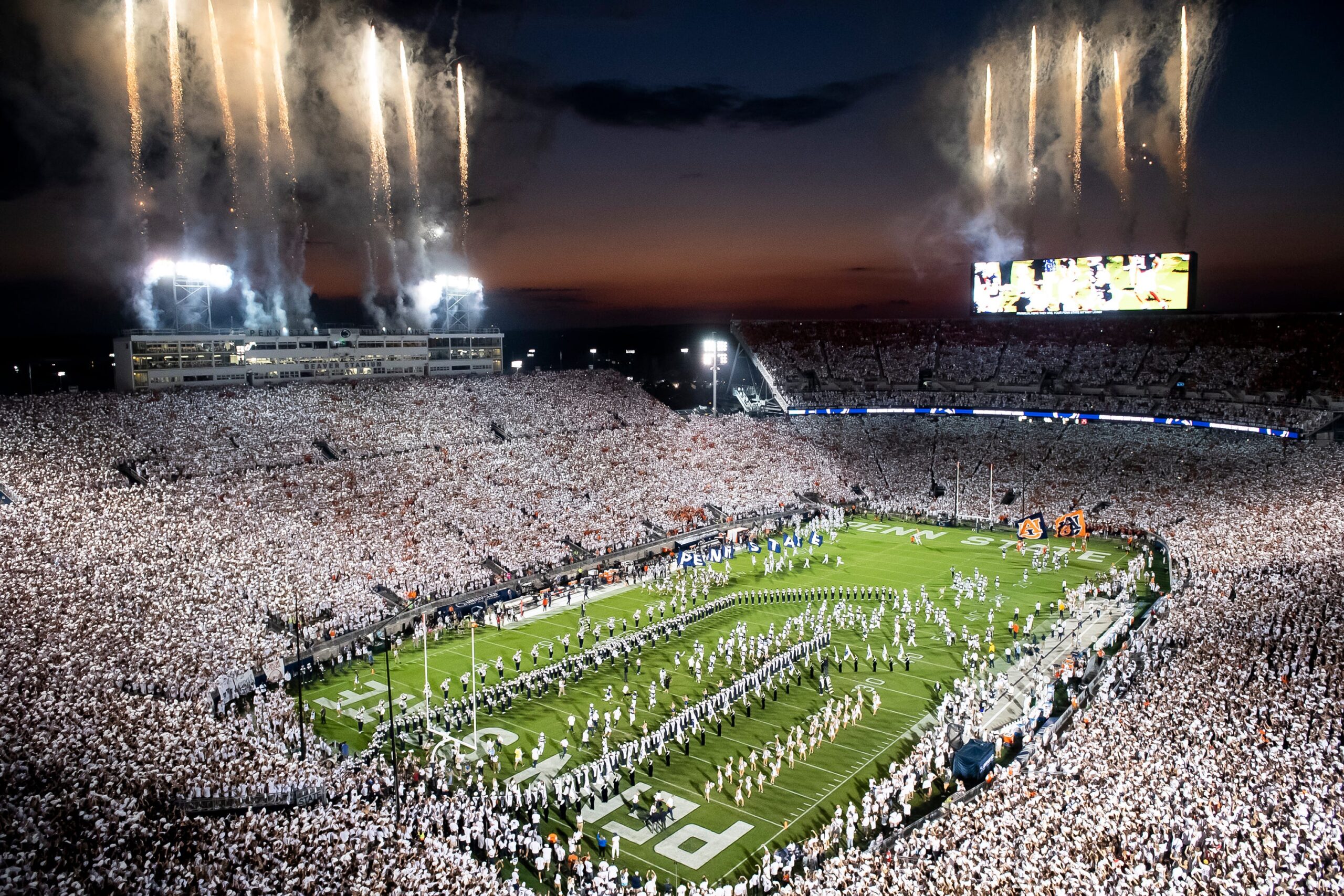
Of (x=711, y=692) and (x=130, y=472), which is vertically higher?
(x=130, y=472)

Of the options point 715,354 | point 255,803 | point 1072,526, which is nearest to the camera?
point 255,803

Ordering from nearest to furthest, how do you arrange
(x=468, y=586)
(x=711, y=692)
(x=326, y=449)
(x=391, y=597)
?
(x=711, y=692)
(x=391, y=597)
(x=468, y=586)
(x=326, y=449)

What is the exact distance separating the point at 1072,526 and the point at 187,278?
126ft

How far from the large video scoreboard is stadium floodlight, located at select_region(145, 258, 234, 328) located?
36.5m

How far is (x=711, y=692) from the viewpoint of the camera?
21.5m

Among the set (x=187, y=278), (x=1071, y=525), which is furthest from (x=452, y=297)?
(x=1071, y=525)

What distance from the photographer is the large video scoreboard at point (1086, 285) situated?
43094 mm

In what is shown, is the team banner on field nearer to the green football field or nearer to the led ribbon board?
the green football field

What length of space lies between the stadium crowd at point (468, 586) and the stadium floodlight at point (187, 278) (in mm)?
8211

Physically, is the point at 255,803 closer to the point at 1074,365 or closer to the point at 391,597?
the point at 391,597

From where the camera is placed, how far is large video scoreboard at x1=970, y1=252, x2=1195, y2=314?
1697 inches

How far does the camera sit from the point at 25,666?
1791 centimetres

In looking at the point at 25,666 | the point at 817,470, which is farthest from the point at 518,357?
the point at 25,666

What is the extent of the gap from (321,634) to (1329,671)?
851 inches
